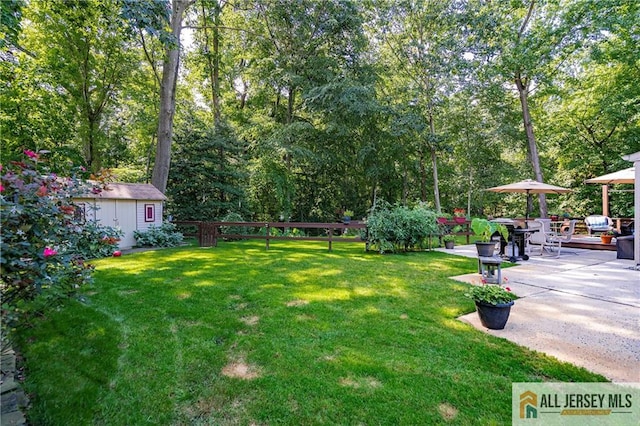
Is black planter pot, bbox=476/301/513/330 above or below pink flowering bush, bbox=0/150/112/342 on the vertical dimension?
below

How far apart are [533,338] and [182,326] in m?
3.63

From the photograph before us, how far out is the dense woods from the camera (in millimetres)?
10984

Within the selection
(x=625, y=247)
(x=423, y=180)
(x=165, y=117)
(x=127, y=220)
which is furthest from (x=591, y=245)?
(x=165, y=117)

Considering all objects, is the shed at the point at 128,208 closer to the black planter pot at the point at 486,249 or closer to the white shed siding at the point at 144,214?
the white shed siding at the point at 144,214

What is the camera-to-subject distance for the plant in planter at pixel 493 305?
124 inches

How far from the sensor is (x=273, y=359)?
8.72ft

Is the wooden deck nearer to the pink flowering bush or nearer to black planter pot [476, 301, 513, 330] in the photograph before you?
black planter pot [476, 301, 513, 330]

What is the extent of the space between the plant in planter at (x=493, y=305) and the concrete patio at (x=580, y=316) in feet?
0.27

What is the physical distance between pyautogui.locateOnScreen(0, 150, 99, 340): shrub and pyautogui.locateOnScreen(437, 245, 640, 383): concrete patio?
154 inches

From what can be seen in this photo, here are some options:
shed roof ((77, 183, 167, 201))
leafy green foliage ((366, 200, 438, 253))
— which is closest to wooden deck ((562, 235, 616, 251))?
leafy green foliage ((366, 200, 438, 253))

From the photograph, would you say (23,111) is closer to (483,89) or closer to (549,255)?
(549,255)

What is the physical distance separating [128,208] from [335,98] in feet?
27.1

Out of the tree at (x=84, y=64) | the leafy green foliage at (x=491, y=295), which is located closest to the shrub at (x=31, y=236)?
the leafy green foliage at (x=491, y=295)

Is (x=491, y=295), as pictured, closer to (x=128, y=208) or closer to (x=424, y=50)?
(x=128, y=208)
